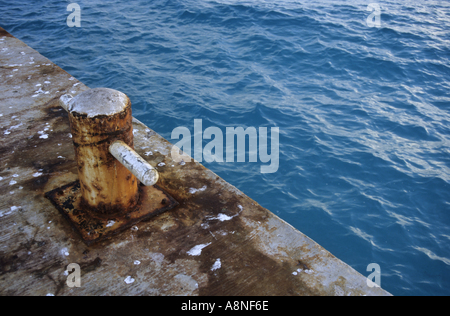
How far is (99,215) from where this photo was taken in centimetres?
257

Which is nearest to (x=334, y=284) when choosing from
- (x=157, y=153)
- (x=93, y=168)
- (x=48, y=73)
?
(x=93, y=168)

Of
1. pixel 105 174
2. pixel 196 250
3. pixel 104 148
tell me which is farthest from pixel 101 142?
pixel 196 250

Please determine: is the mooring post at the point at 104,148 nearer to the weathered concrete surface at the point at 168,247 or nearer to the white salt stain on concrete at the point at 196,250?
the weathered concrete surface at the point at 168,247

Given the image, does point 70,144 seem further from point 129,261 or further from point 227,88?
point 227,88

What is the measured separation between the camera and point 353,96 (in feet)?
25.8

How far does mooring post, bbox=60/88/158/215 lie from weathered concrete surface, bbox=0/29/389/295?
1.12ft

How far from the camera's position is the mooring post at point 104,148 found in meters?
2.18

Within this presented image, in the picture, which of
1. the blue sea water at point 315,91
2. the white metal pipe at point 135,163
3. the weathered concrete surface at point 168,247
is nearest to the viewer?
the white metal pipe at point 135,163

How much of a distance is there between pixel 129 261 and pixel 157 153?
1.35 m

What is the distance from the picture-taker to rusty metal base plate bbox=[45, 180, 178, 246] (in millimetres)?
2469

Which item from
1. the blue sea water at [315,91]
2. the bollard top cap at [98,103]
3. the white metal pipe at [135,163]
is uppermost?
the bollard top cap at [98,103]

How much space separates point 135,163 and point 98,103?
544mm

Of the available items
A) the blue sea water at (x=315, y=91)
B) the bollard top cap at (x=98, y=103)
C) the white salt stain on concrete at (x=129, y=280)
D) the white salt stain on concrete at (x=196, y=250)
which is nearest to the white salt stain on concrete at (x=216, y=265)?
the white salt stain on concrete at (x=196, y=250)

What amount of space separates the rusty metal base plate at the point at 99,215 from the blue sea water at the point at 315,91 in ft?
9.82
